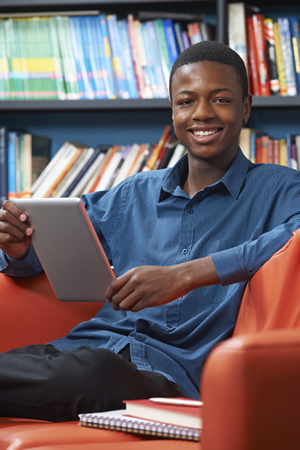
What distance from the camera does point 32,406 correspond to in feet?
3.01

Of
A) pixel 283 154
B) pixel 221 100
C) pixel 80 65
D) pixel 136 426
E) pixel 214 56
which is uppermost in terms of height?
pixel 80 65

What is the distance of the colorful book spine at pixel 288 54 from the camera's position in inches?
75.2

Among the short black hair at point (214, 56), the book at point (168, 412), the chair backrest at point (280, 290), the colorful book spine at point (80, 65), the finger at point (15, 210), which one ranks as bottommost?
the book at point (168, 412)

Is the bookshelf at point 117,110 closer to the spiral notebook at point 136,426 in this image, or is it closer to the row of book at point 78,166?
the row of book at point 78,166

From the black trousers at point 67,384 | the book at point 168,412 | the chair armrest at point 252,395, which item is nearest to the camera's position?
the chair armrest at point 252,395

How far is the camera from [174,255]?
48.8 inches

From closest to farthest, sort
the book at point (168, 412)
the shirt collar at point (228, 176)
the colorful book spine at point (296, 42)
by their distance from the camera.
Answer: the book at point (168, 412)
the shirt collar at point (228, 176)
the colorful book spine at point (296, 42)

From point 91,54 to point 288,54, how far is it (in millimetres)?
718

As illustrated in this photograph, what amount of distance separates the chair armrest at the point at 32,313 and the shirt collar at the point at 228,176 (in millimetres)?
355

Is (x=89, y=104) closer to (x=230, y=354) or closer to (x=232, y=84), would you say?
(x=232, y=84)

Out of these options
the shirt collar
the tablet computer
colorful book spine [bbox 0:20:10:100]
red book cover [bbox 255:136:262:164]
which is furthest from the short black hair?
colorful book spine [bbox 0:20:10:100]

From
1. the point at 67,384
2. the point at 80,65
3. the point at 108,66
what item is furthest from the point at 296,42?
the point at 67,384

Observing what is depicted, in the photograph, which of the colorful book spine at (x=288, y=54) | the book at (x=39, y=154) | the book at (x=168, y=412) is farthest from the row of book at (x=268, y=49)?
the book at (x=168, y=412)

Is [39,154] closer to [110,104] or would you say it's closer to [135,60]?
[110,104]
